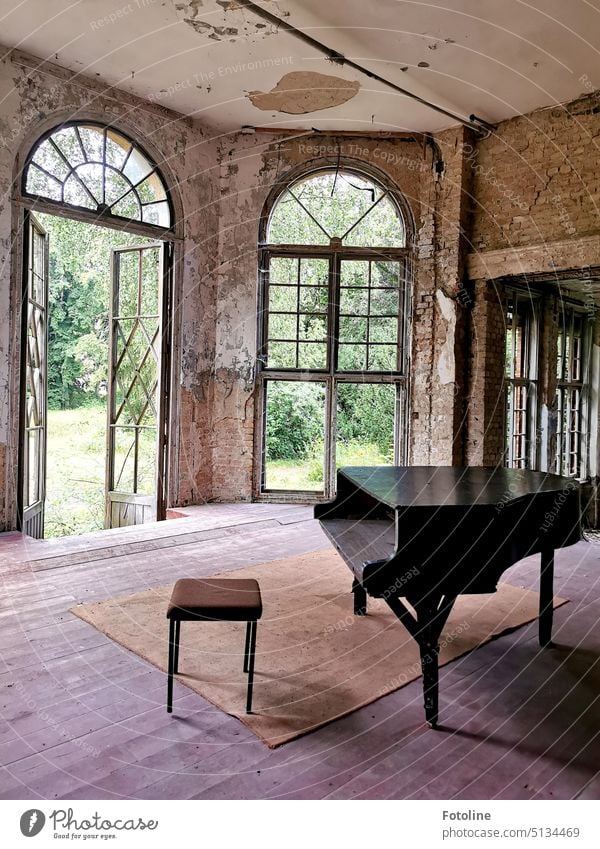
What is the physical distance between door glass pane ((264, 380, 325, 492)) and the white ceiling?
301 centimetres

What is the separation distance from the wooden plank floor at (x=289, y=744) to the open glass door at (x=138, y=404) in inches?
104

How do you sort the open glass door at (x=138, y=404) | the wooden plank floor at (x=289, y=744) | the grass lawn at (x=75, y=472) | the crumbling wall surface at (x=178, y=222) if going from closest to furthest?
the wooden plank floor at (x=289, y=744) → the crumbling wall surface at (x=178, y=222) → the open glass door at (x=138, y=404) → the grass lawn at (x=75, y=472)

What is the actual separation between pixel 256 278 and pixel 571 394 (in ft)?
14.1

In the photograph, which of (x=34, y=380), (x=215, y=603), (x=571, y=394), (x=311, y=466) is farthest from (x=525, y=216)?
(x=215, y=603)

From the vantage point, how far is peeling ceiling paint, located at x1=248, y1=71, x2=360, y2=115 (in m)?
5.40

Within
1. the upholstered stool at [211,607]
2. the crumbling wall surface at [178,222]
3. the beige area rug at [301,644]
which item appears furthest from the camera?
the crumbling wall surface at [178,222]

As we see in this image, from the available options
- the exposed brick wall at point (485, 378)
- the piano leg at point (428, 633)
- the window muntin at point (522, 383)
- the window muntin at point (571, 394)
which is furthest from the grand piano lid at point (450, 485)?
the window muntin at point (571, 394)

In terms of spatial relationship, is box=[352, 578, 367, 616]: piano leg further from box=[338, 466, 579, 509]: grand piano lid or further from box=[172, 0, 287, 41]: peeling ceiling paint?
box=[172, 0, 287, 41]: peeling ceiling paint

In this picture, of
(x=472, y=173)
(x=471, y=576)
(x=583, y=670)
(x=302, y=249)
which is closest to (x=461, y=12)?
(x=472, y=173)

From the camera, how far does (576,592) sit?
4012 mm

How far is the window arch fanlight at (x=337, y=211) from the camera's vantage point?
6.62 m

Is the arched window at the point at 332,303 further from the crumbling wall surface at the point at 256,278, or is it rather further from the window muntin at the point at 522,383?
the window muntin at the point at 522,383

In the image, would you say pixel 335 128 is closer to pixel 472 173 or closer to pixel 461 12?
pixel 472 173

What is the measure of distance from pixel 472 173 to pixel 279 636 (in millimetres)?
5226
